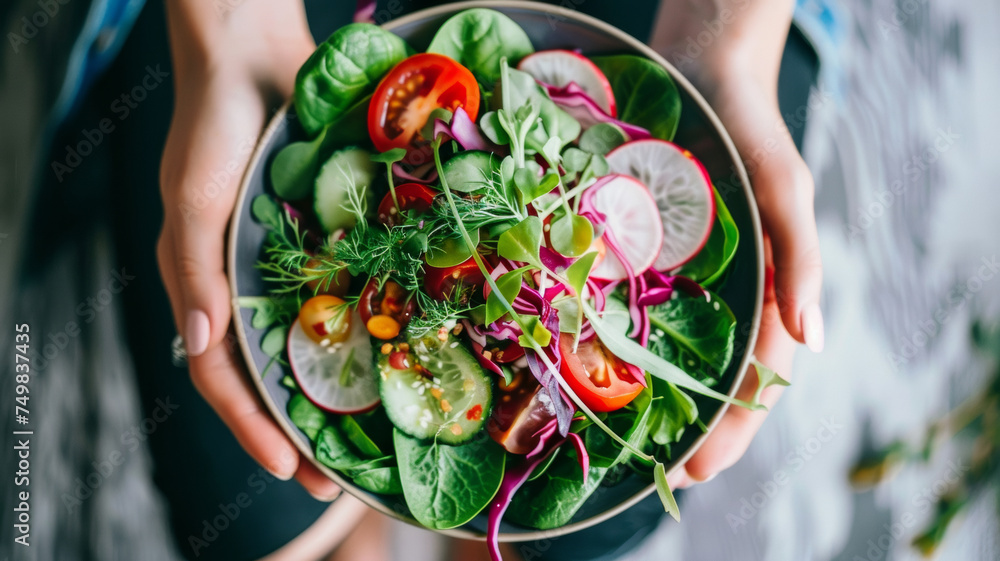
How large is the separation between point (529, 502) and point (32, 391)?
3.01ft

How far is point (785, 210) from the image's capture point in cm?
82

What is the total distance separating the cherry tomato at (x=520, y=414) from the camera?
699 millimetres

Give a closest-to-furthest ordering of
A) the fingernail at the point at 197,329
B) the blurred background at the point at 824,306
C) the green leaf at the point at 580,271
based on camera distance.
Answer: the green leaf at the point at 580,271 → the fingernail at the point at 197,329 → the blurred background at the point at 824,306

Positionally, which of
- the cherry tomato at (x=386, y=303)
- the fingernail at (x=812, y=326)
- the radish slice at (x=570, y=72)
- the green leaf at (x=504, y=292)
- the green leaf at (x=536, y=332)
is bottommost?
the fingernail at (x=812, y=326)

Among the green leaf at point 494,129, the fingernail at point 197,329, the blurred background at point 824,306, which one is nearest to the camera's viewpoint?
the green leaf at point 494,129

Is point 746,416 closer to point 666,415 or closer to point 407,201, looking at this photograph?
point 666,415

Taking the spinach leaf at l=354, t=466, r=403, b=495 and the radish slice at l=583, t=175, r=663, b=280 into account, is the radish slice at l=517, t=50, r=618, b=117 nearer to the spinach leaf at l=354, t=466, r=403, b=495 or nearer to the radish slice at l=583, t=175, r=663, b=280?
the radish slice at l=583, t=175, r=663, b=280

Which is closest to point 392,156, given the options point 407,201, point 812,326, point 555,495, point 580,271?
point 407,201

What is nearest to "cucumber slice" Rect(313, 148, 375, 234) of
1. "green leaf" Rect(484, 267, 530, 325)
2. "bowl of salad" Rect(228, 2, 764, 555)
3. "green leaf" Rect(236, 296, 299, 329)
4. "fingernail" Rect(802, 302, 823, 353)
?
"bowl of salad" Rect(228, 2, 764, 555)

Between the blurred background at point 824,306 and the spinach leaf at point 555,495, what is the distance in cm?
30

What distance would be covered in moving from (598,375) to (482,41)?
18.6 inches

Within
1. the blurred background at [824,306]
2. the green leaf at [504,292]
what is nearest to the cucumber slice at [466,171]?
the green leaf at [504,292]

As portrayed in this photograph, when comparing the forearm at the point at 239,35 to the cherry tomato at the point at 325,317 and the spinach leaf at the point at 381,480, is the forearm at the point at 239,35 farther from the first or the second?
the spinach leaf at the point at 381,480

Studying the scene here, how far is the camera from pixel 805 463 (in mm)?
1021
